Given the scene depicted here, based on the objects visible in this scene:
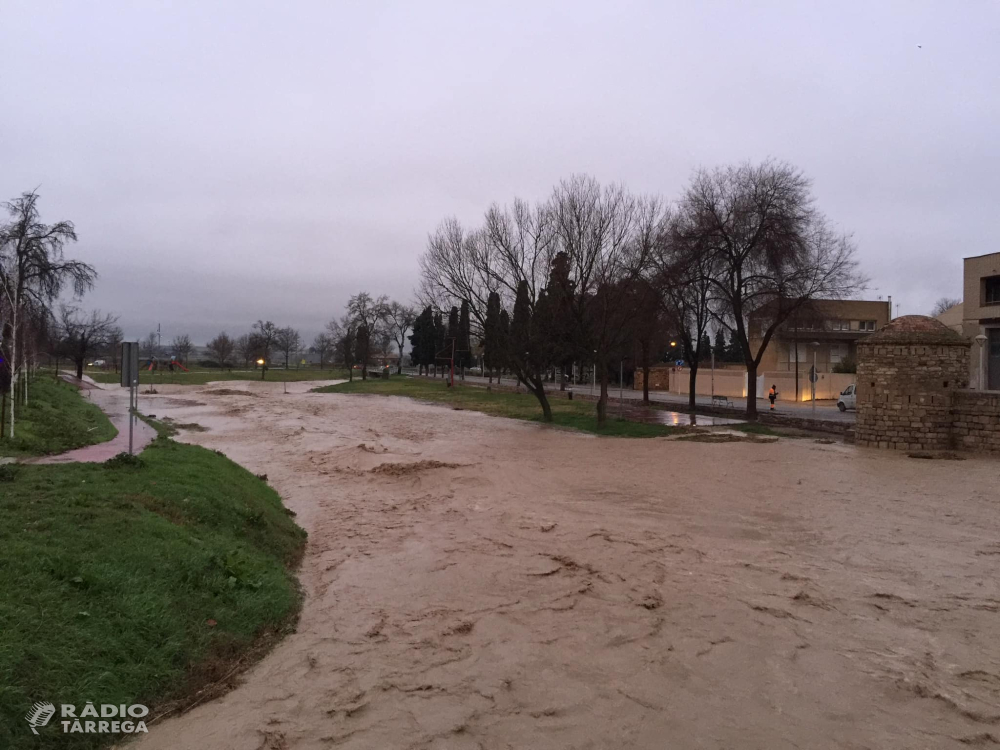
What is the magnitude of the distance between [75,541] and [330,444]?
1701cm

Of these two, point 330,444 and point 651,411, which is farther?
point 651,411

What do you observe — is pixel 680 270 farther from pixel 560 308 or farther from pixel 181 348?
pixel 181 348

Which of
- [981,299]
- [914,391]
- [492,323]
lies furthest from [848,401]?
[492,323]

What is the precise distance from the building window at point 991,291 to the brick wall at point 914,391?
85.5 feet

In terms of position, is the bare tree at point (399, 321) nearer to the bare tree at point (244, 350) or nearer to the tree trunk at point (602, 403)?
the bare tree at point (244, 350)

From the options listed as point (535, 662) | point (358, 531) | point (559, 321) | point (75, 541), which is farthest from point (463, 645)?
point (559, 321)

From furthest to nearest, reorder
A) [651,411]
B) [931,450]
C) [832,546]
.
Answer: [651,411], [931,450], [832,546]

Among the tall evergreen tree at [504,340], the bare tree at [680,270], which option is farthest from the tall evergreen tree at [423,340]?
the bare tree at [680,270]

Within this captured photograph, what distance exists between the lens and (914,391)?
21859mm

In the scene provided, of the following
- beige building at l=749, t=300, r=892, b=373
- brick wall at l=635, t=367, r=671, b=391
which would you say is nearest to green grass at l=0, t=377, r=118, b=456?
beige building at l=749, t=300, r=892, b=373

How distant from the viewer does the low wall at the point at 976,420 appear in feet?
67.6

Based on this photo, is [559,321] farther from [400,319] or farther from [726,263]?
[400,319]

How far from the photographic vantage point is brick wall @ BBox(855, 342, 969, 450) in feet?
71.2

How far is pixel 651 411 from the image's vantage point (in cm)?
3741
